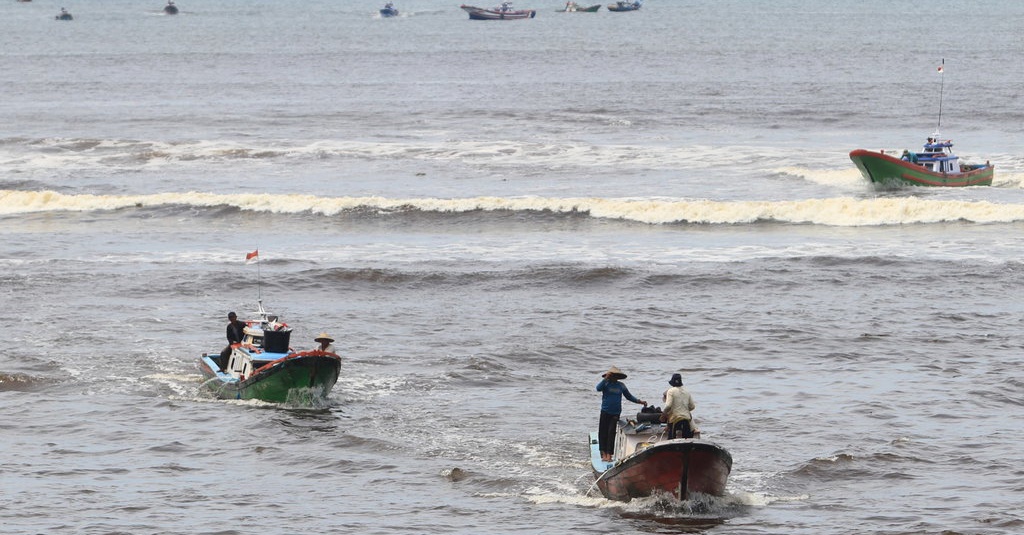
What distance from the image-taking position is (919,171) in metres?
50.3

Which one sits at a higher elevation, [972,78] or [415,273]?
[972,78]

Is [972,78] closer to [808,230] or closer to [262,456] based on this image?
[808,230]

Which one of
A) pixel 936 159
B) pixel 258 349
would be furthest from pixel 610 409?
pixel 936 159

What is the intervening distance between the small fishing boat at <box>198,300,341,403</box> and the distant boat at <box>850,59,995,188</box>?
2970 cm

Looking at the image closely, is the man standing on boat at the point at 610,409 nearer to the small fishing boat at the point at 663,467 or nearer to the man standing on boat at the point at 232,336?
the small fishing boat at the point at 663,467

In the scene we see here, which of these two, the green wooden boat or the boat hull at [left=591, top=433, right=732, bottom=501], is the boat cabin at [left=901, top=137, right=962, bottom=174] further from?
the boat hull at [left=591, top=433, right=732, bottom=501]

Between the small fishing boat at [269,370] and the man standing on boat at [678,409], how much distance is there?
23.3ft

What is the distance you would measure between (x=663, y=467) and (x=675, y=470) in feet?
0.55

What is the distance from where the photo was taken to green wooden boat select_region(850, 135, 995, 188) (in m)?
50.2

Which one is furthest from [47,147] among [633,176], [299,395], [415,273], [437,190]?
[299,395]

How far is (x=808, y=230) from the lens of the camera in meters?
44.7

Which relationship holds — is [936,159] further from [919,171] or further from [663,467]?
[663,467]

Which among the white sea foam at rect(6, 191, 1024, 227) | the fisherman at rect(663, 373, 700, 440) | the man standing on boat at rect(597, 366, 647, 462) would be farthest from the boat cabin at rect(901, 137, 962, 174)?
the fisherman at rect(663, 373, 700, 440)

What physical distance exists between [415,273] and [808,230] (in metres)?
13.9
